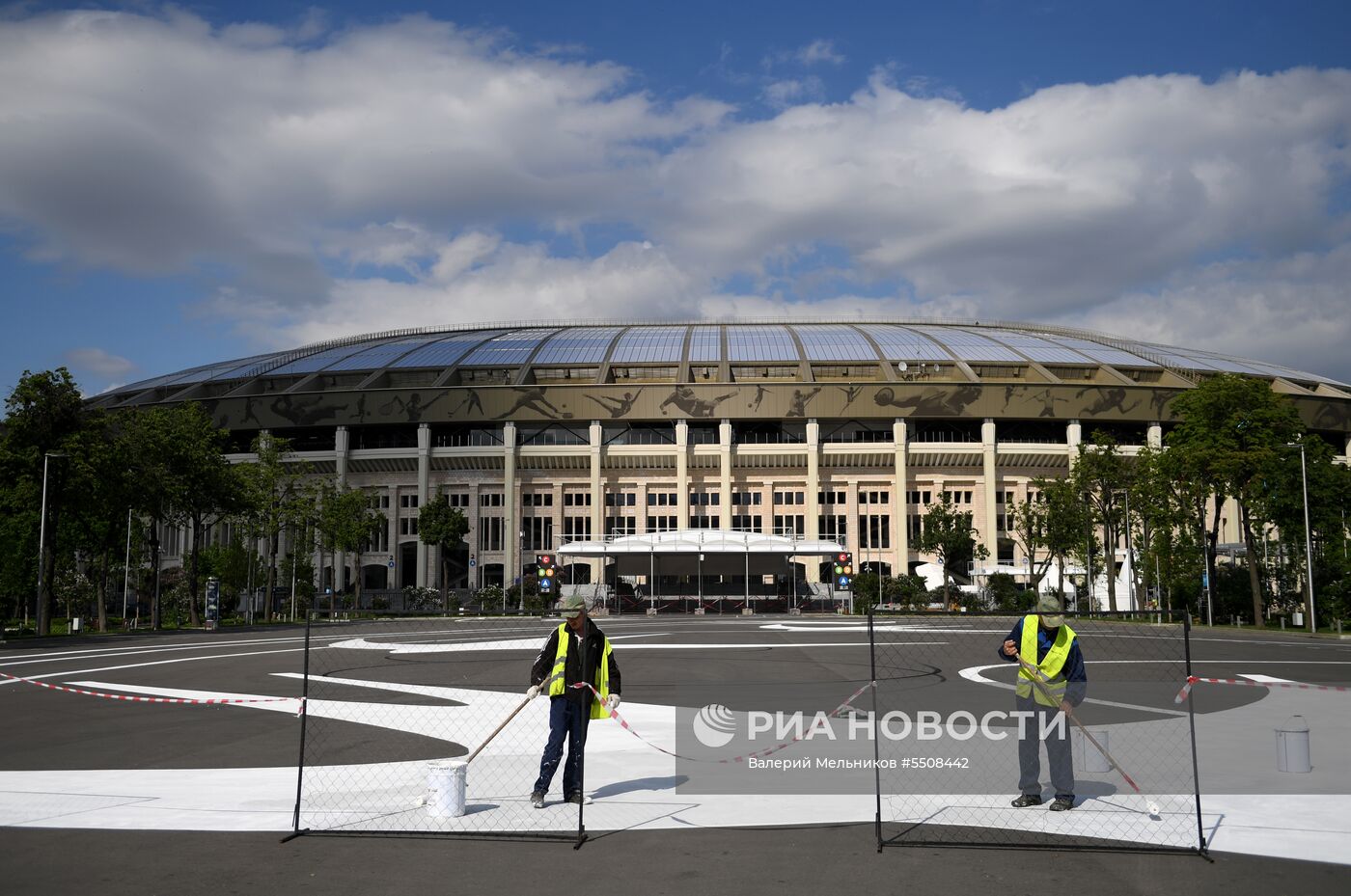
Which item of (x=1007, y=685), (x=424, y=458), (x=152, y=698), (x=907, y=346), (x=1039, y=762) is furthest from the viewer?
(x=907, y=346)

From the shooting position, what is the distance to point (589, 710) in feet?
33.1

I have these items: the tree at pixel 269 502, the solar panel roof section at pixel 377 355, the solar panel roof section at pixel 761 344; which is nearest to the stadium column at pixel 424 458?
the solar panel roof section at pixel 377 355

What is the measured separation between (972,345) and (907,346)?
628cm

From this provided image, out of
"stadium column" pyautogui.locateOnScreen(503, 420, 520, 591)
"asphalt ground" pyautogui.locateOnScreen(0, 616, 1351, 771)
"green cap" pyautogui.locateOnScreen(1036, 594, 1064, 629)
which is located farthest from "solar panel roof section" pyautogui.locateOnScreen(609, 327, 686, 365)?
"green cap" pyautogui.locateOnScreen(1036, 594, 1064, 629)

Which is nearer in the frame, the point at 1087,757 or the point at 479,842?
the point at 479,842

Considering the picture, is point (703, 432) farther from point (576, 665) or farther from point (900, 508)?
point (576, 665)

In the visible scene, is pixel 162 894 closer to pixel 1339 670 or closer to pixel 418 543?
pixel 1339 670

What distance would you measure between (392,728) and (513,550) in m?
74.7

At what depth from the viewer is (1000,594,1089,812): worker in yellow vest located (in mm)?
9547

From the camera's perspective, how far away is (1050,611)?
978 centimetres

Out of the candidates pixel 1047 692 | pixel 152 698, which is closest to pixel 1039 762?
pixel 1047 692

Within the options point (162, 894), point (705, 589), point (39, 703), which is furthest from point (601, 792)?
point (705, 589)

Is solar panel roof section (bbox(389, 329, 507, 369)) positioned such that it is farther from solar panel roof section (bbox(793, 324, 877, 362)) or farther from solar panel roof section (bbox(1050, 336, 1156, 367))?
solar panel roof section (bbox(1050, 336, 1156, 367))

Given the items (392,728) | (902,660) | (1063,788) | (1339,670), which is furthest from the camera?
(902,660)
